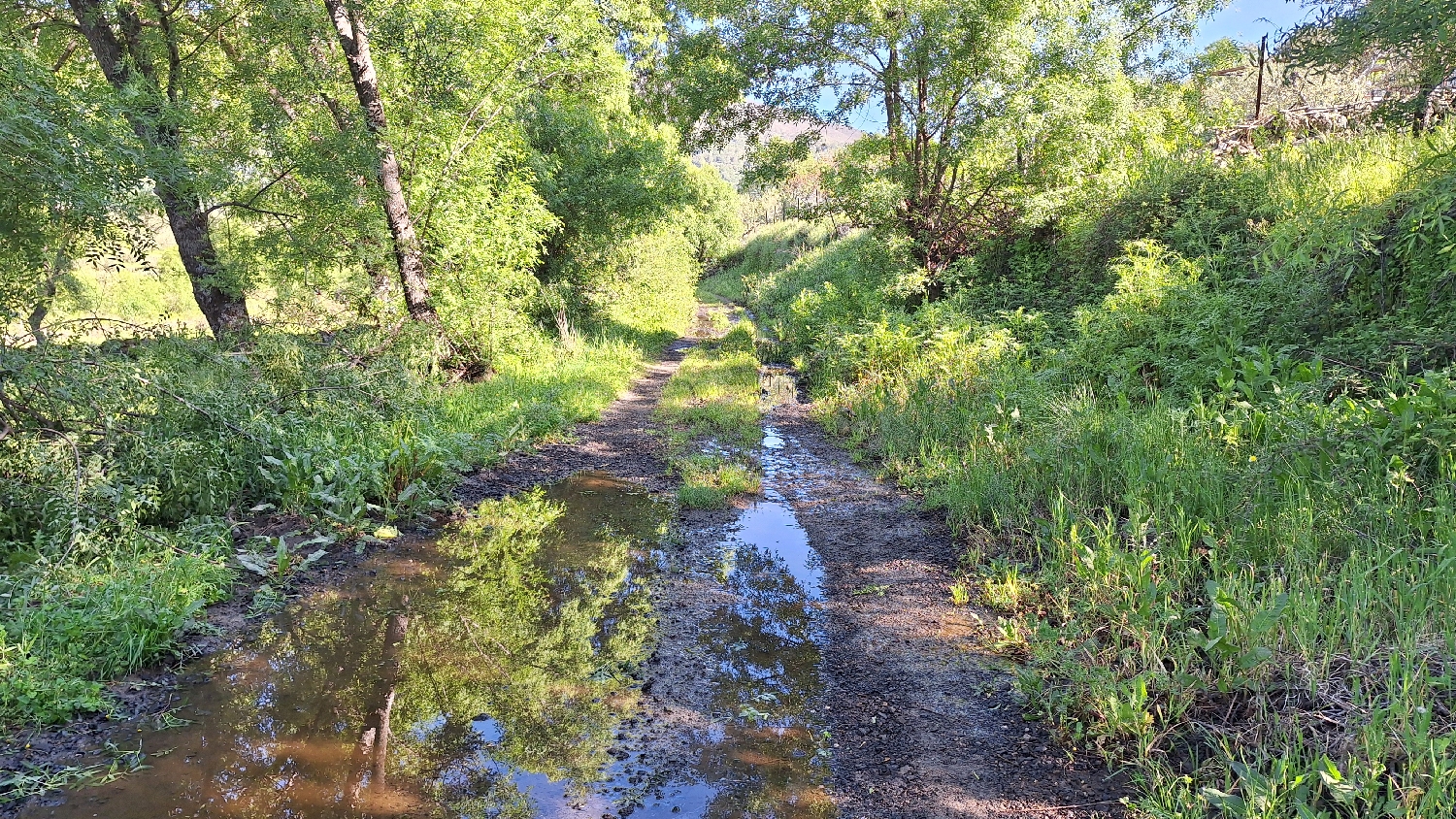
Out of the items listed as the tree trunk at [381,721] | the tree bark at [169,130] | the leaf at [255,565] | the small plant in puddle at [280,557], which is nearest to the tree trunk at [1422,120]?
the tree trunk at [381,721]

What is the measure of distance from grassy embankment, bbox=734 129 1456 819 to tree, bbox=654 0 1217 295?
9.05 feet

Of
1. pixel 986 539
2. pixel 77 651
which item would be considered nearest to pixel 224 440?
pixel 77 651

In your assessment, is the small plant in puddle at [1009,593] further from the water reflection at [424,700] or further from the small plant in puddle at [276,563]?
the small plant in puddle at [276,563]

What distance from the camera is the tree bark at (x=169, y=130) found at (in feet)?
Result: 25.2

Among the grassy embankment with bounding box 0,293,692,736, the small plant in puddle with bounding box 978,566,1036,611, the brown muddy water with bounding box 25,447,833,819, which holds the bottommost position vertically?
the small plant in puddle with bounding box 978,566,1036,611

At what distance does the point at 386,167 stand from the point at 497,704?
8269 millimetres

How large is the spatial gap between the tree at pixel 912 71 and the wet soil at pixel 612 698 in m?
8.67

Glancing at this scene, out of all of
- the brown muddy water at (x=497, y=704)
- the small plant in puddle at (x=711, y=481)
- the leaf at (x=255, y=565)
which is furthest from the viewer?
the small plant in puddle at (x=711, y=481)

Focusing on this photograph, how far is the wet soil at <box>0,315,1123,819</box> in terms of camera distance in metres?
3.11

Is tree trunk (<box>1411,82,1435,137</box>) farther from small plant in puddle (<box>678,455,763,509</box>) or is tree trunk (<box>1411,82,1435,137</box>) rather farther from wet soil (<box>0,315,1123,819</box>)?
small plant in puddle (<box>678,455,763,509</box>)

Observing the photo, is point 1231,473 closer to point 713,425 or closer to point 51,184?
point 713,425

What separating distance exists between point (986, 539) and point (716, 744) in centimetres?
301

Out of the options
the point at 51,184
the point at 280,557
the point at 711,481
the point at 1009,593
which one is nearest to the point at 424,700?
the point at 280,557

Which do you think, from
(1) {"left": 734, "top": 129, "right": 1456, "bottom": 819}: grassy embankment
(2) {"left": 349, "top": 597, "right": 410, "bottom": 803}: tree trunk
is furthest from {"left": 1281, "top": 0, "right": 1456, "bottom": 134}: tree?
(2) {"left": 349, "top": 597, "right": 410, "bottom": 803}: tree trunk
